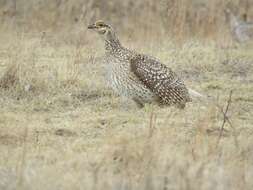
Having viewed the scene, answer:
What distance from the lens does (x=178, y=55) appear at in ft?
43.5

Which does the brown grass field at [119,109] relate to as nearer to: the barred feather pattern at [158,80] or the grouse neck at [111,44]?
the barred feather pattern at [158,80]

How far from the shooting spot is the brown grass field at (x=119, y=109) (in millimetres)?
6984

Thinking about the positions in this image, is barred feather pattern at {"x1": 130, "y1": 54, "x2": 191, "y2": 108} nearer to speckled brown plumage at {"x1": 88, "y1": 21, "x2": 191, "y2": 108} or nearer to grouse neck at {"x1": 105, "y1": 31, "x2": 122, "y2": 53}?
speckled brown plumage at {"x1": 88, "y1": 21, "x2": 191, "y2": 108}

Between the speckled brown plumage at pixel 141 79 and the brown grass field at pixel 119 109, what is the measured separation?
187 millimetres

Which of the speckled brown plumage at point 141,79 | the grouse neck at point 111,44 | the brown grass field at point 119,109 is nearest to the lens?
the brown grass field at point 119,109

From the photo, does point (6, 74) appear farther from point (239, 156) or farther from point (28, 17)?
point (28, 17)

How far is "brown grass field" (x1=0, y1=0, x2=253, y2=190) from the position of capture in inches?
275

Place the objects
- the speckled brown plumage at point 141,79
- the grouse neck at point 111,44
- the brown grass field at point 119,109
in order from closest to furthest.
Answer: the brown grass field at point 119,109, the speckled brown plumage at point 141,79, the grouse neck at point 111,44

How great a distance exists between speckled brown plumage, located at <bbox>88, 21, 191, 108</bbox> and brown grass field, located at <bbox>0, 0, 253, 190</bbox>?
0.19 m

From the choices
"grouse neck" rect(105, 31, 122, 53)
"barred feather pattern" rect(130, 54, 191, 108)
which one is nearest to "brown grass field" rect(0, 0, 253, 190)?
"barred feather pattern" rect(130, 54, 191, 108)

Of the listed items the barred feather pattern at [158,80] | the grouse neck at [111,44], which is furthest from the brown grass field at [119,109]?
the grouse neck at [111,44]

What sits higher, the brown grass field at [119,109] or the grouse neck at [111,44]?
the grouse neck at [111,44]

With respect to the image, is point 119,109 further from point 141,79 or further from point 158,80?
point 158,80

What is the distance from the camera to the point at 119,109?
33.4ft
